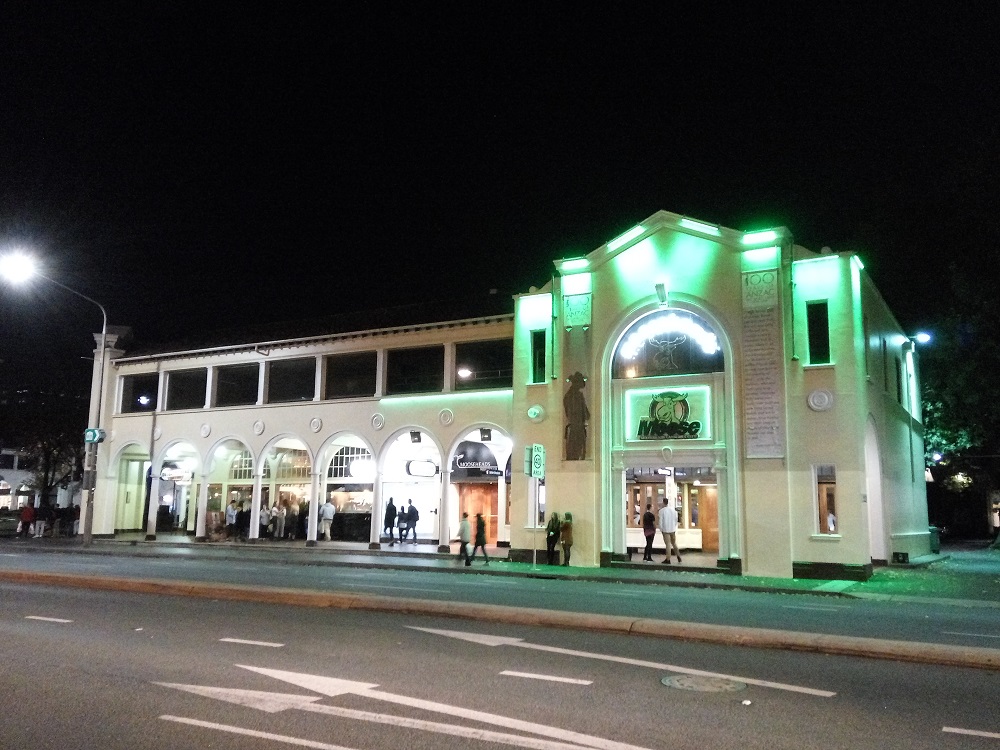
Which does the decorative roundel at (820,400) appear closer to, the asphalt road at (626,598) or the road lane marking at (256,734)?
the asphalt road at (626,598)

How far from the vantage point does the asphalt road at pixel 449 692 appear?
613cm

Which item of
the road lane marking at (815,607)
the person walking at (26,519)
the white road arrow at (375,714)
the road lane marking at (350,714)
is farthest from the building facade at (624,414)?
the road lane marking at (350,714)

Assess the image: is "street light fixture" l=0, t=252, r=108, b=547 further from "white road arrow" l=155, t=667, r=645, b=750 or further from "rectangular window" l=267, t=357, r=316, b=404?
"white road arrow" l=155, t=667, r=645, b=750

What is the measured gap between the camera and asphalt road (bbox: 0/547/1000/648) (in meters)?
12.0

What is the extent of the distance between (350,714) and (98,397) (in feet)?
113

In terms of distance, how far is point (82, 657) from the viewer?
8914mm

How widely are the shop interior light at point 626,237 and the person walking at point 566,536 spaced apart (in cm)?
799

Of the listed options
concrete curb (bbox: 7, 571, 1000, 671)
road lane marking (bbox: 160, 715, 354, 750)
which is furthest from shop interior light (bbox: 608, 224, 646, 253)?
road lane marking (bbox: 160, 715, 354, 750)

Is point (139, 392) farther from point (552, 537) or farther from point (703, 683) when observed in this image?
point (703, 683)

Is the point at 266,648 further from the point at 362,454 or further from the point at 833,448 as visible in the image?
the point at 362,454

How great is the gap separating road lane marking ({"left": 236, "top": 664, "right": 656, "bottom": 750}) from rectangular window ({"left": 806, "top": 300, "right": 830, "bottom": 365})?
58.7 feet

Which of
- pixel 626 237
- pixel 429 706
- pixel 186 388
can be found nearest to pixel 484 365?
pixel 626 237

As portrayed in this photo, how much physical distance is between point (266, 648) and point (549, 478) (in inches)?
635

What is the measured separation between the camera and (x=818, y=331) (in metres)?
22.5
